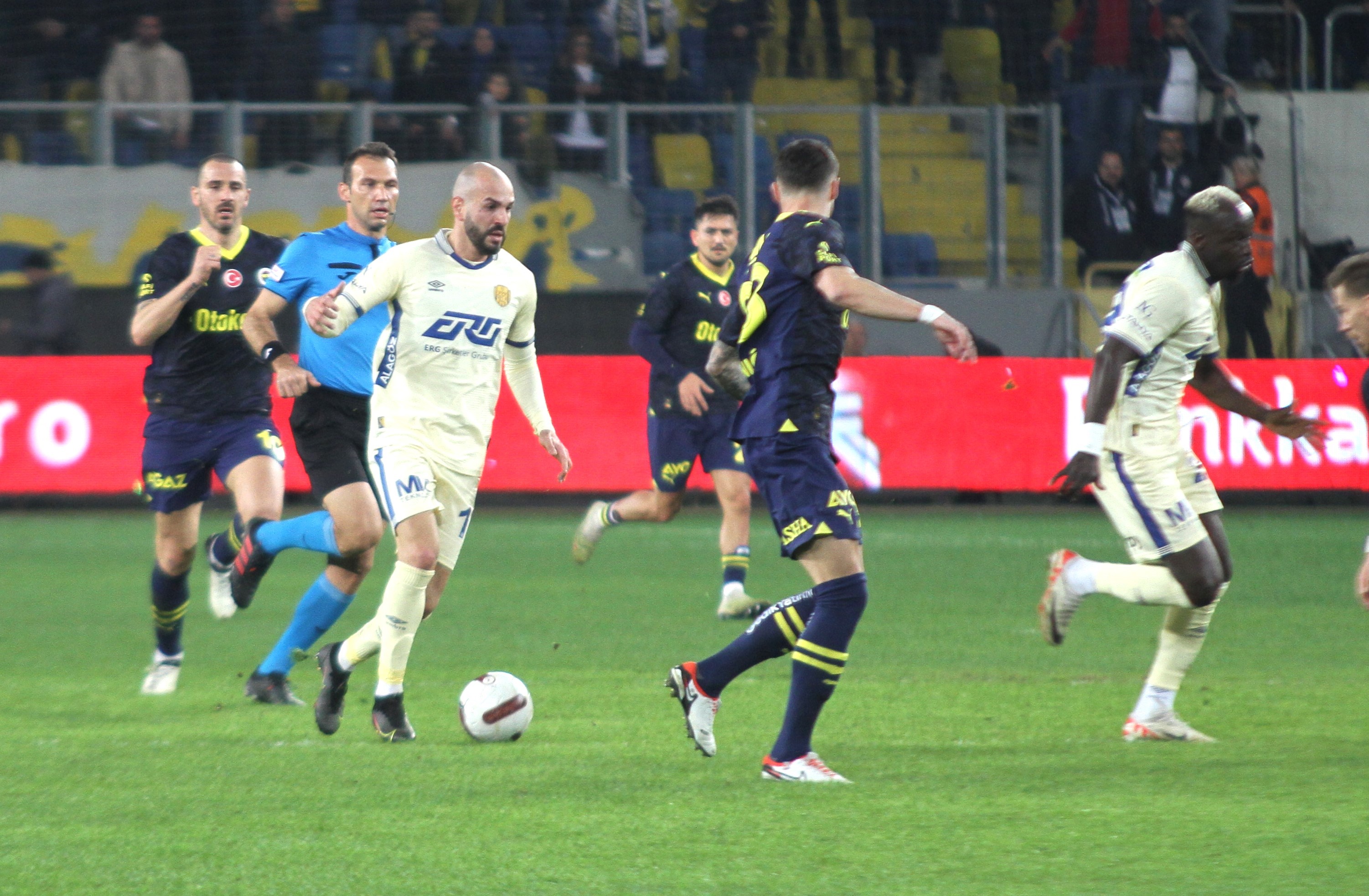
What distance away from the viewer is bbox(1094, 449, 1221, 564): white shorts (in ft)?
20.4

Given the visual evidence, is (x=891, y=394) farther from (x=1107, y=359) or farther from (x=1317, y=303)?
(x=1107, y=359)

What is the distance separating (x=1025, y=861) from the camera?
448 centimetres

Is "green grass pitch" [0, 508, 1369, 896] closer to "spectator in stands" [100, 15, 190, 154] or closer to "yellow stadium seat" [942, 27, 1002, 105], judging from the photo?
"spectator in stands" [100, 15, 190, 154]

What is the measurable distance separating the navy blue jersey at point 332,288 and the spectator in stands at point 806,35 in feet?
43.0

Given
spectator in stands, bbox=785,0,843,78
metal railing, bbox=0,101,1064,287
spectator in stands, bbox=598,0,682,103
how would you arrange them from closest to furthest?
metal railing, bbox=0,101,1064,287, spectator in stands, bbox=598,0,682,103, spectator in stands, bbox=785,0,843,78

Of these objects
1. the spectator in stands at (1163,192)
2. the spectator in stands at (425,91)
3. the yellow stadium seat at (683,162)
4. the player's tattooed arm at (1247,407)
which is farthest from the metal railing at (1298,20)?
the player's tattooed arm at (1247,407)

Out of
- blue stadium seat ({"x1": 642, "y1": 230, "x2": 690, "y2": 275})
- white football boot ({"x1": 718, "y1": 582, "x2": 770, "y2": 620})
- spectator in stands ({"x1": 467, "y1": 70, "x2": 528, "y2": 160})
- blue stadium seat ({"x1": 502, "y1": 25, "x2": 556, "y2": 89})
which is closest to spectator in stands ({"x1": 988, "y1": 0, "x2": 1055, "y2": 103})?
blue stadium seat ({"x1": 642, "y1": 230, "x2": 690, "y2": 275})

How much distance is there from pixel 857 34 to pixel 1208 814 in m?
15.8

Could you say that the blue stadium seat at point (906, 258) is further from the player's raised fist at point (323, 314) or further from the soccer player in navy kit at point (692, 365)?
the player's raised fist at point (323, 314)

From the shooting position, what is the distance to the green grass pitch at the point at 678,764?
443cm

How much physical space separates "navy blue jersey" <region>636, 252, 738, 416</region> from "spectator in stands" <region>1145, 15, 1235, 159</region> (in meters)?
9.41

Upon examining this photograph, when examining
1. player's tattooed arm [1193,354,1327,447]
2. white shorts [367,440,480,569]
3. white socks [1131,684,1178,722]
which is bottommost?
white socks [1131,684,1178,722]

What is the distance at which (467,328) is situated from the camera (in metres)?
6.32

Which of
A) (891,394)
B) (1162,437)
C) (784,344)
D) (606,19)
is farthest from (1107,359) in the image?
(606,19)
